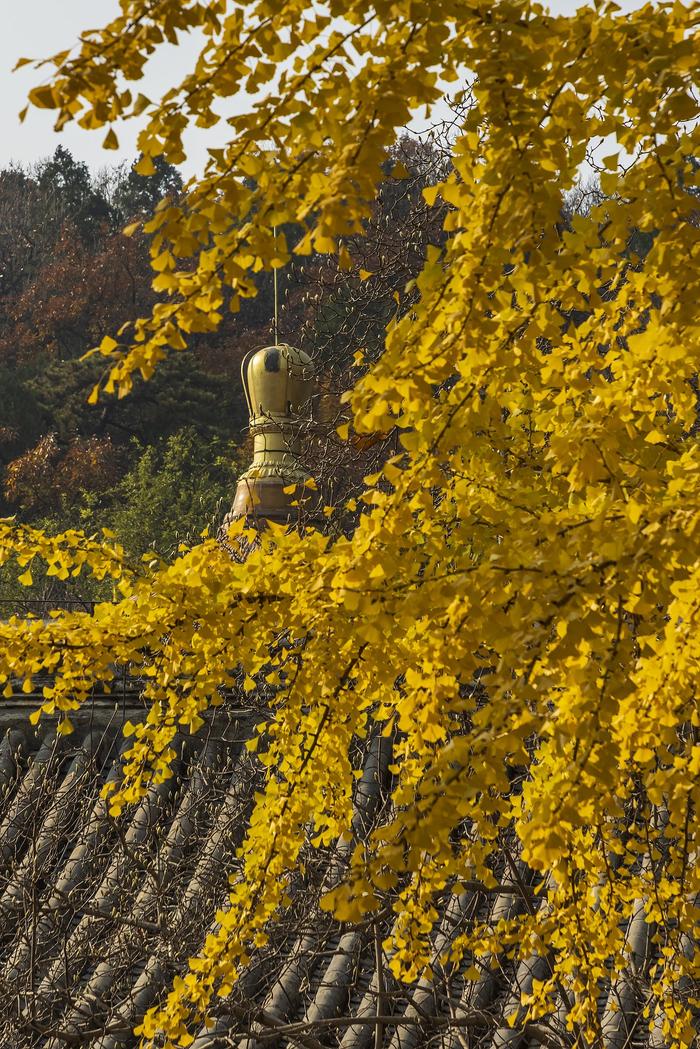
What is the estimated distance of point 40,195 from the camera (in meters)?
29.1

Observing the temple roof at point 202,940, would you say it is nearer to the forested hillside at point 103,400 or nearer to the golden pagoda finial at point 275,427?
the golden pagoda finial at point 275,427

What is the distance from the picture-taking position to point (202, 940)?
3.62 metres

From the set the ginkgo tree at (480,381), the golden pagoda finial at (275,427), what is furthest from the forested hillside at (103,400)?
the ginkgo tree at (480,381)

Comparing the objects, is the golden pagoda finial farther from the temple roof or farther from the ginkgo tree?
the ginkgo tree

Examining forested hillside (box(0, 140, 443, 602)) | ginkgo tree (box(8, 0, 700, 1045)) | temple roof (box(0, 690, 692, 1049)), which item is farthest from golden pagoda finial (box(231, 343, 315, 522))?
forested hillside (box(0, 140, 443, 602))

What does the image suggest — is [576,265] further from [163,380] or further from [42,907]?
[163,380]

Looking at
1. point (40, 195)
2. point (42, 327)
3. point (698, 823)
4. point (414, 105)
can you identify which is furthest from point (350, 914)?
point (40, 195)

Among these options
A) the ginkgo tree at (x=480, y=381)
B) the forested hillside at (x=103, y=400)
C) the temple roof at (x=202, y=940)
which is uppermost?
the forested hillside at (x=103, y=400)

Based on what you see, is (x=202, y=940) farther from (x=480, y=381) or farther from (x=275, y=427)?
(x=275, y=427)

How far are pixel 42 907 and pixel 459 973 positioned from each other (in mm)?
1362

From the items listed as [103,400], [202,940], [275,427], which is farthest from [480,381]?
[103,400]

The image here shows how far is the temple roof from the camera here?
3.33 meters

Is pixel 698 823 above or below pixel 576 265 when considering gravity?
below

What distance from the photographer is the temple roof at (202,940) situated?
3.33m
